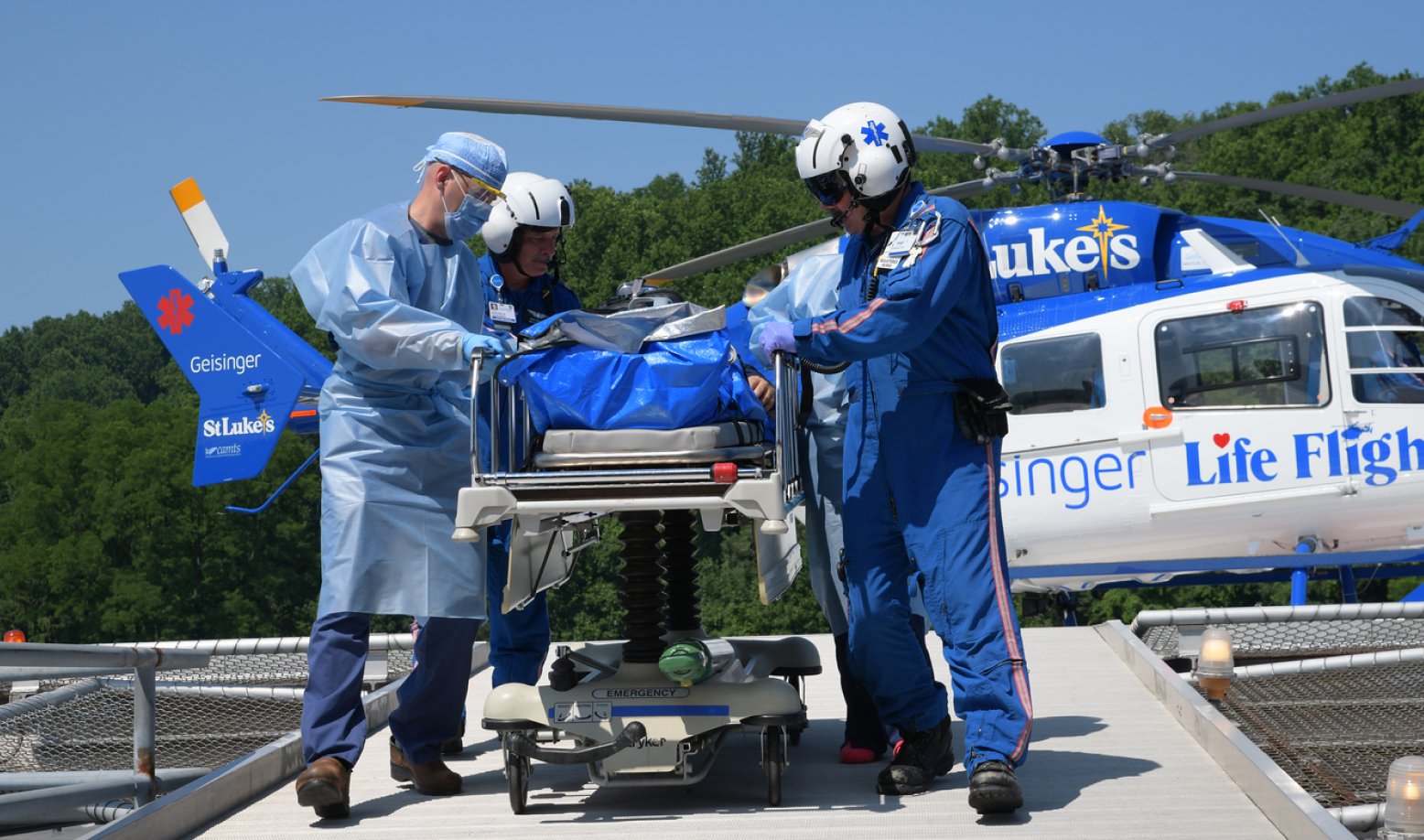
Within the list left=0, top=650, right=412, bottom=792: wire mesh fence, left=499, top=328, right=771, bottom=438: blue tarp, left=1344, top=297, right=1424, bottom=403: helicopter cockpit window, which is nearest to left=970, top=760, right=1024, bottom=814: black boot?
left=499, top=328, right=771, bottom=438: blue tarp

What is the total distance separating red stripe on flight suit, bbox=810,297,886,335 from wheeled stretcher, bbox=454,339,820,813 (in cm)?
15

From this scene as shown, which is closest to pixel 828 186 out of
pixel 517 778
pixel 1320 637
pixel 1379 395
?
pixel 517 778

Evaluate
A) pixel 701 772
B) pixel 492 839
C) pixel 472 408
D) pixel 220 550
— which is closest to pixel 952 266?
pixel 472 408

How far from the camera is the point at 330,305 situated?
12.8 feet

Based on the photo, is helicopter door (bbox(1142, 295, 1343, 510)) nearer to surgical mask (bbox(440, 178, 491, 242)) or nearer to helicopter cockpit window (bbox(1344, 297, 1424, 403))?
helicopter cockpit window (bbox(1344, 297, 1424, 403))

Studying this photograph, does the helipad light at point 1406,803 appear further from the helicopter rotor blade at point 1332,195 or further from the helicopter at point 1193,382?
the helicopter rotor blade at point 1332,195

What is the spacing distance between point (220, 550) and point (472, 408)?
4253 cm

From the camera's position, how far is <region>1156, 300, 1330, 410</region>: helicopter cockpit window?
8.54 meters

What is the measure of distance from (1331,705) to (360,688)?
427 centimetres

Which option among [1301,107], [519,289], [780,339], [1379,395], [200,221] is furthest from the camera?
[200,221]

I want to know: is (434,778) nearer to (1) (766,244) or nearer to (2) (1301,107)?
(1) (766,244)

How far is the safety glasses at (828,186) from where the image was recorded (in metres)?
3.96

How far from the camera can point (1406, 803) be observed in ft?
9.20

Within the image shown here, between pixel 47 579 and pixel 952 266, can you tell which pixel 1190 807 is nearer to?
pixel 952 266
